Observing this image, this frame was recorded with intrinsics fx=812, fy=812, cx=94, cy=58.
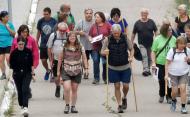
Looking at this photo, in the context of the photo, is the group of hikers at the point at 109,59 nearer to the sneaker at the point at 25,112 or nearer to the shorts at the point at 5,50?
the sneaker at the point at 25,112

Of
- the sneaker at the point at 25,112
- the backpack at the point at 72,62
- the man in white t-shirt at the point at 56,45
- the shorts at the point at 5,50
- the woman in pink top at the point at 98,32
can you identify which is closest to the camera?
the sneaker at the point at 25,112

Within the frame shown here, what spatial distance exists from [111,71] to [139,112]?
1.02m

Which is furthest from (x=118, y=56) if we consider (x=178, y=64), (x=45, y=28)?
(x=45, y=28)

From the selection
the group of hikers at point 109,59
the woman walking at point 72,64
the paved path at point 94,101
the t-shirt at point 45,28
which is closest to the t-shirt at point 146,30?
the paved path at point 94,101

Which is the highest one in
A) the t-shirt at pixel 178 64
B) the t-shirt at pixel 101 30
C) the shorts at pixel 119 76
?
the t-shirt at pixel 101 30

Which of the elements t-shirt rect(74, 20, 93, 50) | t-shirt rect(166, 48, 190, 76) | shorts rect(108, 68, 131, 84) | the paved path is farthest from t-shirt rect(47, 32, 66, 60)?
t-shirt rect(166, 48, 190, 76)

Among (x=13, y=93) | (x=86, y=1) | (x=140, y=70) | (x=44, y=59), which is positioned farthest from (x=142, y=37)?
(x=86, y=1)

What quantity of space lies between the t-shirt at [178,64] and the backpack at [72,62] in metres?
1.77

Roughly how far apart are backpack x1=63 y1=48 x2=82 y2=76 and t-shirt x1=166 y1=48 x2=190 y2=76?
69.6 inches

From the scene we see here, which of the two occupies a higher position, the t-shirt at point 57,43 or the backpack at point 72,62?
the t-shirt at point 57,43

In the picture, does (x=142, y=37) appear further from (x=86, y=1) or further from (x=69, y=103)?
(x=86, y=1)

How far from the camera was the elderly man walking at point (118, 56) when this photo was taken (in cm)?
1611

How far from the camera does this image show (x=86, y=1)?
102 feet

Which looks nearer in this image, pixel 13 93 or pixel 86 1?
pixel 13 93
